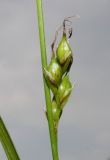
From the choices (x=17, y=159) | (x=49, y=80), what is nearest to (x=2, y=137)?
(x=17, y=159)

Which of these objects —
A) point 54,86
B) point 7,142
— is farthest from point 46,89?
point 7,142

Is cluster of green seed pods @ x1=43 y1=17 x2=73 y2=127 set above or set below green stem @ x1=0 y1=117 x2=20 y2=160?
above

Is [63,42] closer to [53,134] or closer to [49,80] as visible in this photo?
[49,80]

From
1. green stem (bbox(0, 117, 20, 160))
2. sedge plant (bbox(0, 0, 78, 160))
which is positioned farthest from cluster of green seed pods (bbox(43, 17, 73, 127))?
green stem (bbox(0, 117, 20, 160))

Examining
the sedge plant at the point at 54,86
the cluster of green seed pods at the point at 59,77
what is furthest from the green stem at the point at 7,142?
the cluster of green seed pods at the point at 59,77

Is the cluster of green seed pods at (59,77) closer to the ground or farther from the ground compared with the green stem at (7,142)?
farther from the ground

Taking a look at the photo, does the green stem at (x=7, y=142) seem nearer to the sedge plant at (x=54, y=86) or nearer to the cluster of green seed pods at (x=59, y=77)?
the sedge plant at (x=54, y=86)

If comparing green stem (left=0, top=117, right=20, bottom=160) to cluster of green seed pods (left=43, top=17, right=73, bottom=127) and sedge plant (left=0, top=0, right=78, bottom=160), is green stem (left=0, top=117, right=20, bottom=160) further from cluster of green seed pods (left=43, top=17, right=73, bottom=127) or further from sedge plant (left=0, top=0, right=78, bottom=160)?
cluster of green seed pods (left=43, top=17, right=73, bottom=127)
